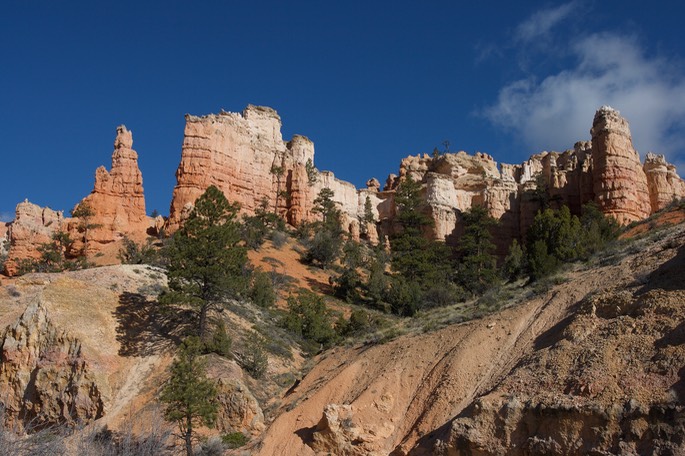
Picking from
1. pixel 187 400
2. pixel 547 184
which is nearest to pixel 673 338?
pixel 187 400

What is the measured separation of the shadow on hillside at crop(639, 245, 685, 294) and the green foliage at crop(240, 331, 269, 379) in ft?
49.9

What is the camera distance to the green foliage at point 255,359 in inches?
997

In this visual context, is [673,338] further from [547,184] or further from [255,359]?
[547,184]

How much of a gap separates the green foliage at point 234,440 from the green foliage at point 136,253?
867 inches

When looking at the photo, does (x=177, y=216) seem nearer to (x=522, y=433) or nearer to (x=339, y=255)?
(x=339, y=255)

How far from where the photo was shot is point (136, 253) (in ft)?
150

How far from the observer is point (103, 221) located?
55281 mm

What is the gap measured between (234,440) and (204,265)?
9.39 metres

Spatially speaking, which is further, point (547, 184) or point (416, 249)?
point (547, 184)

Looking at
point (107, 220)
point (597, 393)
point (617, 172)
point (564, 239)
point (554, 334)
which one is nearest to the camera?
point (597, 393)

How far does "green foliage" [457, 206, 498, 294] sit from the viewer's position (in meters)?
46.0

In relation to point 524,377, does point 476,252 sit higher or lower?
higher

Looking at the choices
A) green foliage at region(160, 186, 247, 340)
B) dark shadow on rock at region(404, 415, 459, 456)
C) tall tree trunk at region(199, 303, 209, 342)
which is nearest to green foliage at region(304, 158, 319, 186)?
green foliage at region(160, 186, 247, 340)

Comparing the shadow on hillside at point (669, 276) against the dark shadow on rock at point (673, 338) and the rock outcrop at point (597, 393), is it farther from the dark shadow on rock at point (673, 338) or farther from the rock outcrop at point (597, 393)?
the dark shadow on rock at point (673, 338)
